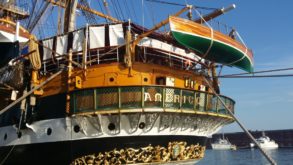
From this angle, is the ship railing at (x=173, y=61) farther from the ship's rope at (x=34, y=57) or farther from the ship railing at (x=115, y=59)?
the ship's rope at (x=34, y=57)

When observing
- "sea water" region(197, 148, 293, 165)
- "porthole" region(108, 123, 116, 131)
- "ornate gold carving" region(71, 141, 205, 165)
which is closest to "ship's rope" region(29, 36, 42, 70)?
"porthole" region(108, 123, 116, 131)

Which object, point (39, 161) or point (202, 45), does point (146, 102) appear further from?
point (39, 161)

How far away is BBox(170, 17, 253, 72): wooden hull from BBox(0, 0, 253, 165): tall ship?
0.13ft

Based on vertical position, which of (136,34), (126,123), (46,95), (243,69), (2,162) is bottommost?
(2,162)

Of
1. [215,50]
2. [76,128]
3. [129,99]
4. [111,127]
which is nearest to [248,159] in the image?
[215,50]

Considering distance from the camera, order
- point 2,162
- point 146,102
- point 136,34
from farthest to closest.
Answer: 1. point 2,162
2. point 136,34
3. point 146,102

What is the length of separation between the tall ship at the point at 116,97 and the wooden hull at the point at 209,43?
4 cm

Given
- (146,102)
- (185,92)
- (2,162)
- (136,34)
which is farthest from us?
(2,162)

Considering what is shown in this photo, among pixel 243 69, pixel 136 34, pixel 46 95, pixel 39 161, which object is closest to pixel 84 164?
pixel 39 161

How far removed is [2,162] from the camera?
53.2 feet

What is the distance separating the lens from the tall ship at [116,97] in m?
13.1

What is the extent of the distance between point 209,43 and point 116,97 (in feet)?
14.4

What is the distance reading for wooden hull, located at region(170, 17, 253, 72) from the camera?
1371 cm

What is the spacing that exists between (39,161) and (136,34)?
6.53 meters
